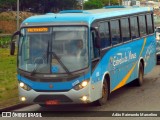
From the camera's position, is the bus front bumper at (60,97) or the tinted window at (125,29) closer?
the bus front bumper at (60,97)

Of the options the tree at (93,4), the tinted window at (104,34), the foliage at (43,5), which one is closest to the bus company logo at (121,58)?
the tinted window at (104,34)

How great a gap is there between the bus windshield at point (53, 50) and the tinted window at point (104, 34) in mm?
1493

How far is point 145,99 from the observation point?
51.9ft

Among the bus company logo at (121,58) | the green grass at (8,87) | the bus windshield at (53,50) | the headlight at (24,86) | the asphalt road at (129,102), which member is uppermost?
the bus windshield at (53,50)

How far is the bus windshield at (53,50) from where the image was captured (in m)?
13.0

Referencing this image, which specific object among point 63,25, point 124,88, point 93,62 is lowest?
point 124,88

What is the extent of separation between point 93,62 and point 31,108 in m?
2.50

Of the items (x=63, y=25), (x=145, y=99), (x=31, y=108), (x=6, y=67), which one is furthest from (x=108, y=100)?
(x=6, y=67)

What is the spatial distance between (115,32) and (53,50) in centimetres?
361

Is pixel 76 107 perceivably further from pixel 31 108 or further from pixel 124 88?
pixel 124 88

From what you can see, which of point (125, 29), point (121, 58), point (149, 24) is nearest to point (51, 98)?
point (121, 58)

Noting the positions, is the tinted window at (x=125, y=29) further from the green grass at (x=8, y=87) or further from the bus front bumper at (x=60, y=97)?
the bus front bumper at (x=60, y=97)

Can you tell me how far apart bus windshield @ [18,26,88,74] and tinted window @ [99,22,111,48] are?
4.90 ft

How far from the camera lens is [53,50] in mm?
13164
